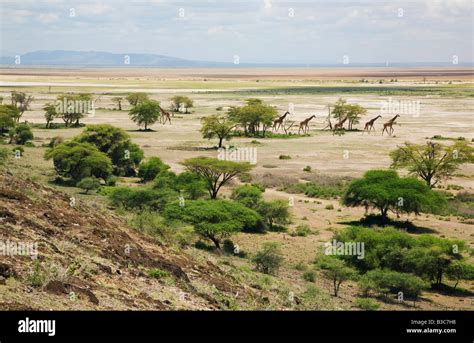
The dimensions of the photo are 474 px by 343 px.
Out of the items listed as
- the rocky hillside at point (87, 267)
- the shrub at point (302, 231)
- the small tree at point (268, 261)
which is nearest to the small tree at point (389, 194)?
the shrub at point (302, 231)

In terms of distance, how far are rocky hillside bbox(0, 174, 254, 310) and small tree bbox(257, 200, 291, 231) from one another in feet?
45.4

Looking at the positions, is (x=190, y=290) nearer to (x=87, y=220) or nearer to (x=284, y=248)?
(x=87, y=220)

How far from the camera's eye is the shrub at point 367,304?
60.1 ft

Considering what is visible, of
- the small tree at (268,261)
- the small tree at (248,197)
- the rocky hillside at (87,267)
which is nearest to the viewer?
the rocky hillside at (87,267)

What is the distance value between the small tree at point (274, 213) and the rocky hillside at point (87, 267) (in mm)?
13847

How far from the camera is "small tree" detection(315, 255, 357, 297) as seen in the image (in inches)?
838

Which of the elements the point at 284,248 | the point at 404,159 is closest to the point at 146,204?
the point at 284,248

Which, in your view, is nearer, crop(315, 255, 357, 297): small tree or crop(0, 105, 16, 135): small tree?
crop(315, 255, 357, 297): small tree

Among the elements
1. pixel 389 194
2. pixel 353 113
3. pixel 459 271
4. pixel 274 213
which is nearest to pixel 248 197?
pixel 274 213

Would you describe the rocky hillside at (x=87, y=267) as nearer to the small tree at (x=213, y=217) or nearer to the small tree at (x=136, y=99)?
the small tree at (x=213, y=217)

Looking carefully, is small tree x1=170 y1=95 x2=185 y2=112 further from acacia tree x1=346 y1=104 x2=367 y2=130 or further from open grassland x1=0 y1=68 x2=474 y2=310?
acacia tree x1=346 y1=104 x2=367 y2=130

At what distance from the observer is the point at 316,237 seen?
2836cm
